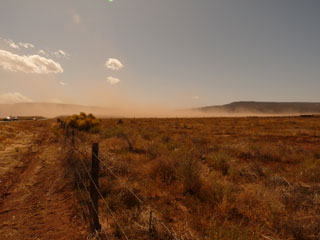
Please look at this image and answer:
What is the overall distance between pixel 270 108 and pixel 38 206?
16836cm

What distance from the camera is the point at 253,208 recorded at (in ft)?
13.5

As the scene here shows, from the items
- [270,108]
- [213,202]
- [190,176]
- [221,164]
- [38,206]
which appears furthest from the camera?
[270,108]

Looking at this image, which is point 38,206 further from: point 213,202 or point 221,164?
point 221,164

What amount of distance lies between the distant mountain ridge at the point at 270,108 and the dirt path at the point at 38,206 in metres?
157

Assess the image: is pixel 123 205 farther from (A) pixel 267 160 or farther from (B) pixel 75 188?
(A) pixel 267 160

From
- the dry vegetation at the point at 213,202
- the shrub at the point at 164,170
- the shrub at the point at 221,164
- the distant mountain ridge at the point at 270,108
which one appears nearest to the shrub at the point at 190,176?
the dry vegetation at the point at 213,202

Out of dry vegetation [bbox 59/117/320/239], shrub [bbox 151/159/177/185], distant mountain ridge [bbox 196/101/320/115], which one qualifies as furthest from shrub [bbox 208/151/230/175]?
distant mountain ridge [bbox 196/101/320/115]

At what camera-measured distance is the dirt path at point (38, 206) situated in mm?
3678

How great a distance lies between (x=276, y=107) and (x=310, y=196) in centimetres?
16619

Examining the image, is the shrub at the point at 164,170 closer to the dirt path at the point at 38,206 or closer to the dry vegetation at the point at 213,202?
the dry vegetation at the point at 213,202

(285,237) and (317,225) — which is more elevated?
(317,225)

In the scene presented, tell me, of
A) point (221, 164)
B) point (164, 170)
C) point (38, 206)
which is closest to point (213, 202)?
point (164, 170)

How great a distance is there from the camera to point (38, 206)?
4.67 meters

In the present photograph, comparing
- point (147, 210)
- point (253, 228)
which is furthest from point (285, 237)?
point (147, 210)
